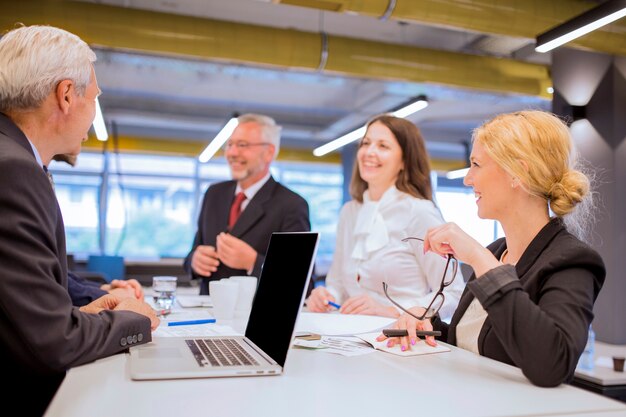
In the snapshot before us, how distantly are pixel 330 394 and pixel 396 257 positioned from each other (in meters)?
1.62

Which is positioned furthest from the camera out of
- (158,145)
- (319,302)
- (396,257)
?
(158,145)

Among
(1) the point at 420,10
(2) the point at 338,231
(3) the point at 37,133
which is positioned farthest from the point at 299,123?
(3) the point at 37,133

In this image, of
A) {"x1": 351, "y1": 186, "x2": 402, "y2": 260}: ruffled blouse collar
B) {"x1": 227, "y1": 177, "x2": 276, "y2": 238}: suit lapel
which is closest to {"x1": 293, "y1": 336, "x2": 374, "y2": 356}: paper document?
{"x1": 351, "y1": 186, "x2": 402, "y2": 260}: ruffled blouse collar

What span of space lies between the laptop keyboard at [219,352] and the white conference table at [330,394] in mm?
90

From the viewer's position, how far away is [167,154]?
12.4m

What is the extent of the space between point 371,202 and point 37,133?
180 centimetres

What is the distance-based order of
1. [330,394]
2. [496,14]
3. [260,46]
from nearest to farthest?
[330,394] → [496,14] → [260,46]

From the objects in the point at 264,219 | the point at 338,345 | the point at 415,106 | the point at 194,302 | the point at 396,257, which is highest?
the point at 415,106

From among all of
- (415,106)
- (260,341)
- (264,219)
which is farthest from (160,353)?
(415,106)

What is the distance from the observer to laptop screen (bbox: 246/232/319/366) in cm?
127

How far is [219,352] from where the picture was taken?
1.39 m

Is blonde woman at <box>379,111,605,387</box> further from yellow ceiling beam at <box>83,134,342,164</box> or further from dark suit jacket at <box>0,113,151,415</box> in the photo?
yellow ceiling beam at <box>83,134,342,164</box>

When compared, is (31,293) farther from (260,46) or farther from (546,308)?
(260,46)

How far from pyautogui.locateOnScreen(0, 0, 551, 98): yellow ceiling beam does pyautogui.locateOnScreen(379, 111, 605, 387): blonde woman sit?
410cm
